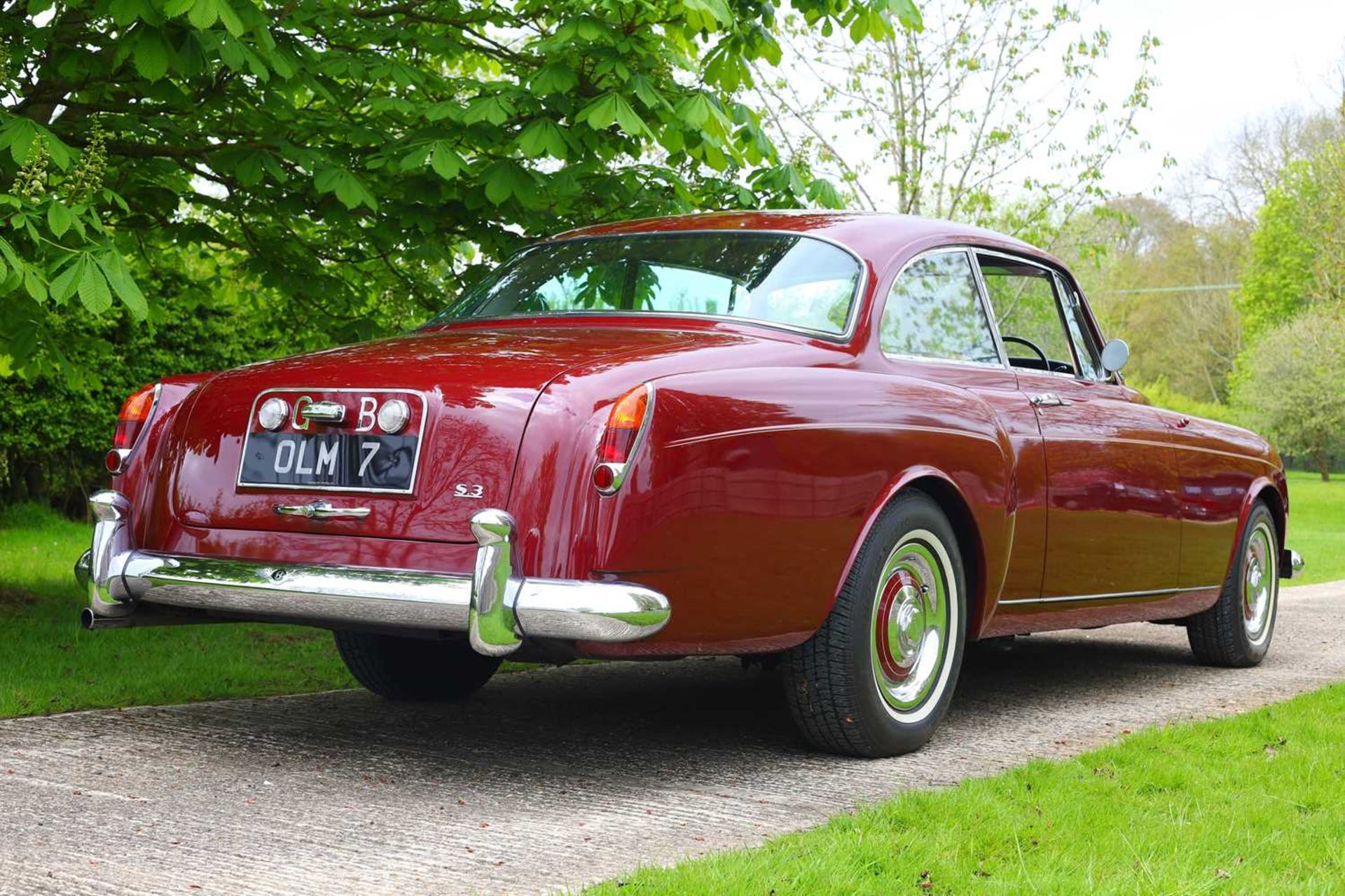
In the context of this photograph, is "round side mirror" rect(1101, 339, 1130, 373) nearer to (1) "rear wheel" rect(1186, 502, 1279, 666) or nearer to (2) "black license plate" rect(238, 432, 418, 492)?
(1) "rear wheel" rect(1186, 502, 1279, 666)

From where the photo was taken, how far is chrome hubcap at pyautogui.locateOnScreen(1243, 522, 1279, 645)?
7430mm

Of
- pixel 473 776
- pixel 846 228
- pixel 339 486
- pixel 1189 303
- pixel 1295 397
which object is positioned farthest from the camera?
pixel 1189 303

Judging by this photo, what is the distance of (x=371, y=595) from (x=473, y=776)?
0.72m

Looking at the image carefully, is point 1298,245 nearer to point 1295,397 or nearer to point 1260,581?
point 1295,397

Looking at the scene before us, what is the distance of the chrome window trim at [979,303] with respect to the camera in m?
5.06

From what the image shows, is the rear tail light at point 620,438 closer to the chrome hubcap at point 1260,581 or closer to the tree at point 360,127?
the tree at point 360,127

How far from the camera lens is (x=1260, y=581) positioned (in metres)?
7.60

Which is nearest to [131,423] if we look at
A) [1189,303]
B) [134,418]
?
[134,418]

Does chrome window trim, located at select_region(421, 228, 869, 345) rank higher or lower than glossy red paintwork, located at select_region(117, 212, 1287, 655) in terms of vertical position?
higher

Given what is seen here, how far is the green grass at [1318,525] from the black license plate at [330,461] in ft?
36.8

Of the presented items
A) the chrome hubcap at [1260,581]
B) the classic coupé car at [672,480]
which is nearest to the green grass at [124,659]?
the classic coupé car at [672,480]

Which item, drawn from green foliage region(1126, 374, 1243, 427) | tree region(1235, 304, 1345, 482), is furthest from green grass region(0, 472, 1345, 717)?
tree region(1235, 304, 1345, 482)

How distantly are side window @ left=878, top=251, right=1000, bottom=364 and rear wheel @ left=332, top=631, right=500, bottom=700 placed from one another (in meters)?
1.92

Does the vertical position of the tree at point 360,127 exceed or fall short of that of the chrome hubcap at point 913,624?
it exceeds it
